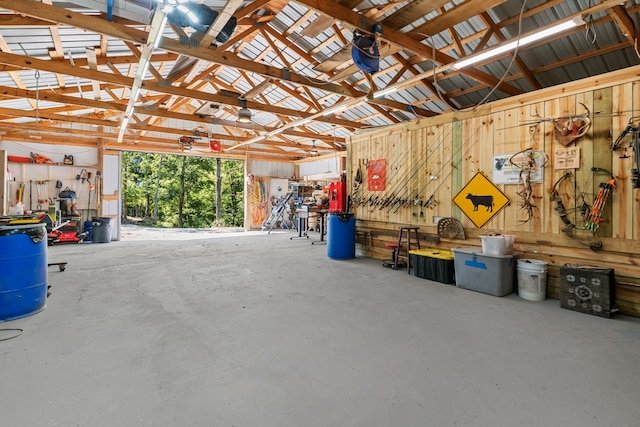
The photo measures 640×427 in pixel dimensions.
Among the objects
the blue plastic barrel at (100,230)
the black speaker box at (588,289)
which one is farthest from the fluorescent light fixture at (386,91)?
the blue plastic barrel at (100,230)

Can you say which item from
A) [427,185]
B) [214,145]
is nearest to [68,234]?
[214,145]

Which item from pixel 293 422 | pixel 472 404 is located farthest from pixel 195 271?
pixel 472 404

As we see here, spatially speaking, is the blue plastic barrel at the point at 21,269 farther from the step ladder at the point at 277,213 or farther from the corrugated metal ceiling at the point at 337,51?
the step ladder at the point at 277,213

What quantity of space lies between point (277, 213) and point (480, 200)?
28.7ft

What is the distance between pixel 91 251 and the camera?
756 centimetres

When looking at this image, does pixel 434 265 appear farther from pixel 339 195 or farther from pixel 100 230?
pixel 100 230

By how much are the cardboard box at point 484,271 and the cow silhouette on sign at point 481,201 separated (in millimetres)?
756

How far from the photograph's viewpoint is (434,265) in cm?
485

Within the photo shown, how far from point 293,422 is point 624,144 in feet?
15.1

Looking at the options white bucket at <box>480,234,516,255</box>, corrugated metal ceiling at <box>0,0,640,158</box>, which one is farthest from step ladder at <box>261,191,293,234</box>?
white bucket at <box>480,234,516,255</box>

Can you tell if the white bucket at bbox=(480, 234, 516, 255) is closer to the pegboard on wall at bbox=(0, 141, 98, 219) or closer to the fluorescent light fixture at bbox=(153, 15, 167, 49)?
the fluorescent light fixture at bbox=(153, 15, 167, 49)

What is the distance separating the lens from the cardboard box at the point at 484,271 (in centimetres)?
404

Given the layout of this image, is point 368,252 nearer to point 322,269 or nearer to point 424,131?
point 322,269

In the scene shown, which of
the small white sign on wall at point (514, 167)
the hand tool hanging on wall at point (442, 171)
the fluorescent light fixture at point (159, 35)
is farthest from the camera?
the hand tool hanging on wall at point (442, 171)
